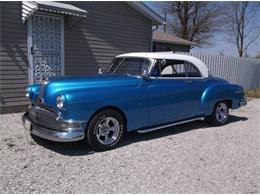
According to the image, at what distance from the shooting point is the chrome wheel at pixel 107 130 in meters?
5.04

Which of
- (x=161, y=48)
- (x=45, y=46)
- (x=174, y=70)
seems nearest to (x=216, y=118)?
(x=174, y=70)

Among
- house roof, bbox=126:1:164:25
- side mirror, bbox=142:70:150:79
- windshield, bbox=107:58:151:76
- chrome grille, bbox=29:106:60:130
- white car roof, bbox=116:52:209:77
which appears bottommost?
chrome grille, bbox=29:106:60:130

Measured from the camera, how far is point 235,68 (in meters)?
15.0

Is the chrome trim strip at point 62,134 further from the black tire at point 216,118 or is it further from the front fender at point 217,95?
the black tire at point 216,118

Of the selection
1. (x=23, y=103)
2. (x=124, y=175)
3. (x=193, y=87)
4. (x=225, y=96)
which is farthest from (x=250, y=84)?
(x=124, y=175)

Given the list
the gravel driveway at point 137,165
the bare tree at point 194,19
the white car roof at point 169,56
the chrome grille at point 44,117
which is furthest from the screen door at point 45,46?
the bare tree at point 194,19

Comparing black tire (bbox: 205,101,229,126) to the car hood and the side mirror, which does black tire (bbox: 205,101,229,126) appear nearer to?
the side mirror

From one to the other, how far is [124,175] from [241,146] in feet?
9.25

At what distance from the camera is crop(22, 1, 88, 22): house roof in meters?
7.66

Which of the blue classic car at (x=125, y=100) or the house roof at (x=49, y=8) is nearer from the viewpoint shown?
the blue classic car at (x=125, y=100)

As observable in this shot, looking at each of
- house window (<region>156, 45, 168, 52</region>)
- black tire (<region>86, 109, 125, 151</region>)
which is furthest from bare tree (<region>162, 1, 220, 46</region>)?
black tire (<region>86, 109, 125, 151</region>)

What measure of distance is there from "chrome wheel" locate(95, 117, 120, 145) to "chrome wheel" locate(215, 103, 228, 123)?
3.18m

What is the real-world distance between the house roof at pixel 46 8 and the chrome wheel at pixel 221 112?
4662 millimetres

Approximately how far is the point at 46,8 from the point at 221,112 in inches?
210
